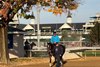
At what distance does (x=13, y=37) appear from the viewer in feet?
103

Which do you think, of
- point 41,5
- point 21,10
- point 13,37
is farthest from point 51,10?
A: point 13,37

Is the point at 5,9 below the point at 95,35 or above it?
above

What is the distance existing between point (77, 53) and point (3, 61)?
29.7 feet

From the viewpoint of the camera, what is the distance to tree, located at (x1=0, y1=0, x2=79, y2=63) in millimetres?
22044

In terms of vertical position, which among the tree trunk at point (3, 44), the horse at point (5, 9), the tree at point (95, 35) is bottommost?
the tree at point (95, 35)

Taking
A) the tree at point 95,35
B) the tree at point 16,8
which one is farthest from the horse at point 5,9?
the tree at point 95,35

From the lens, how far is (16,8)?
22.3 m

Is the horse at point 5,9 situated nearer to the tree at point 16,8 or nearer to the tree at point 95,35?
the tree at point 16,8

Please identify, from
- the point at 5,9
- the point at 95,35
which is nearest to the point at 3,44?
the point at 5,9

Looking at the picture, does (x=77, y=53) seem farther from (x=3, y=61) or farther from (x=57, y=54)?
(x=57, y=54)

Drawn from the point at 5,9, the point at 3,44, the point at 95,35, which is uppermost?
the point at 5,9

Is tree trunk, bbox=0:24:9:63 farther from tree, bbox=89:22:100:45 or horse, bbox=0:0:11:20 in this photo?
tree, bbox=89:22:100:45

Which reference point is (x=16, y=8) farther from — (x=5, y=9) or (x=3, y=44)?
(x=3, y=44)

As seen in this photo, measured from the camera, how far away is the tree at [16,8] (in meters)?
22.0
